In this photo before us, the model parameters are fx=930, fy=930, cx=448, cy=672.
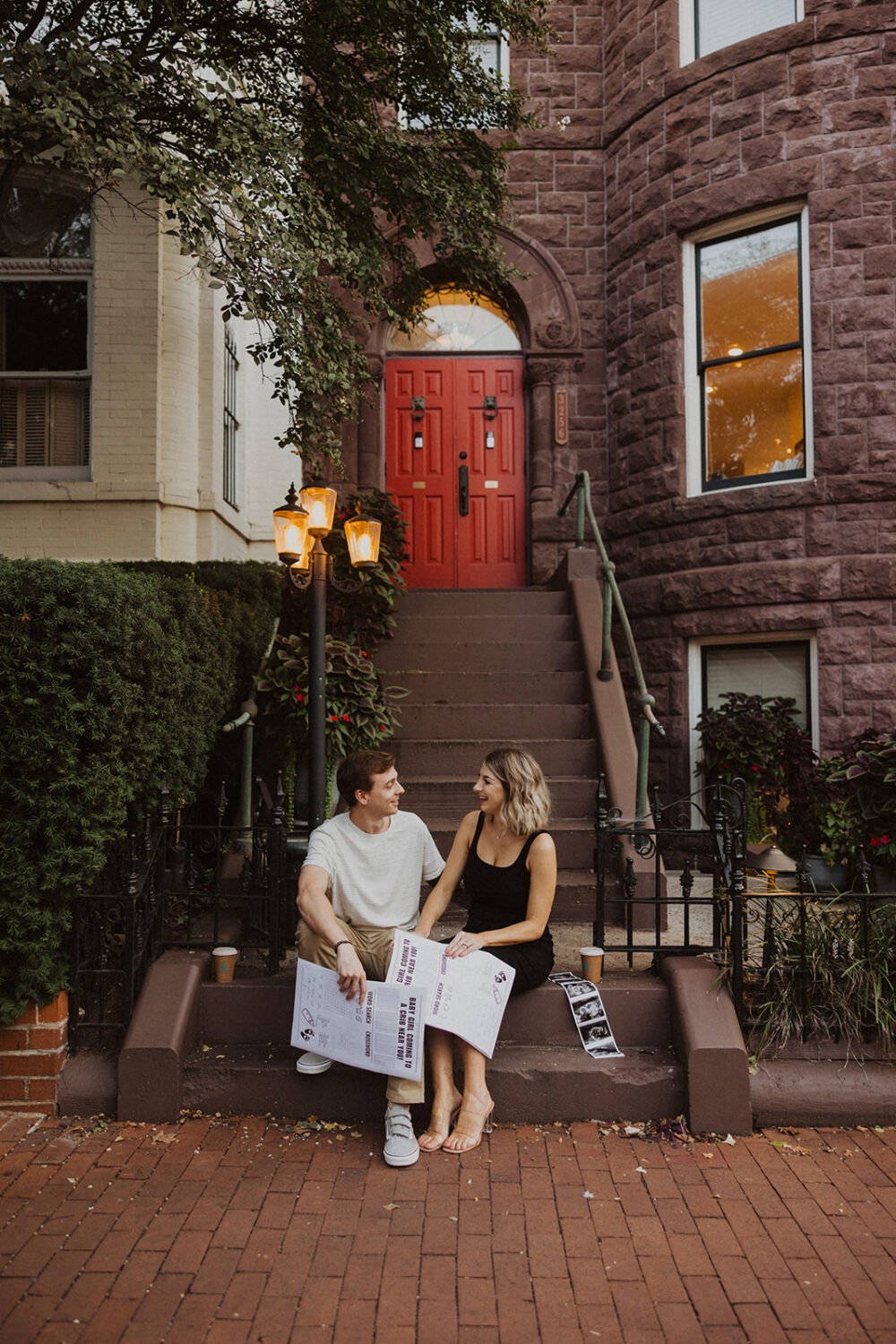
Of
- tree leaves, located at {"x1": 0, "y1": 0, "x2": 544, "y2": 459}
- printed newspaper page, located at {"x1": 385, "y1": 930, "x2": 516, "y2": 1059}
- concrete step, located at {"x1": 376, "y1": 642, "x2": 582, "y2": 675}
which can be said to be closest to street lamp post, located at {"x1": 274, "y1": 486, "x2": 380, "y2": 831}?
tree leaves, located at {"x1": 0, "y1": 0, "x2": 544, "y2": 459}

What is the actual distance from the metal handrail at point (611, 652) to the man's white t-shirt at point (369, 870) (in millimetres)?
1999

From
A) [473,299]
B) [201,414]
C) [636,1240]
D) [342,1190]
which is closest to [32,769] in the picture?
[342,1190]

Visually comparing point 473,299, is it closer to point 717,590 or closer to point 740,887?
point 717,590

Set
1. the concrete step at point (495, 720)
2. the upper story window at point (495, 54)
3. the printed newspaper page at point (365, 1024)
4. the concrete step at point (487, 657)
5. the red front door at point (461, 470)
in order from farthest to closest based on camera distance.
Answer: the red front door at point (461, 470) < the upper story window at point (495, 54) < the concrete step at point (487, 657) < the concrete step at point (495, 720) < the printed newspaper page at point (365, 1024)

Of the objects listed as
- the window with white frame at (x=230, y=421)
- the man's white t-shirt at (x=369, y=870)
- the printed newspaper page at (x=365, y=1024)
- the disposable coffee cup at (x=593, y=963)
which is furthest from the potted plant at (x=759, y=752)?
the window with white frame at (x=230, y=421)

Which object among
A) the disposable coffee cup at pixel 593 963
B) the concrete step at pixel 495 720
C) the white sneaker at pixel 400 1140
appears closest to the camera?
the white sneaker at pixel 400 1140

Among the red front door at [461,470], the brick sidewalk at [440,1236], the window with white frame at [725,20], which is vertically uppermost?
the window with white frame at [725,20]

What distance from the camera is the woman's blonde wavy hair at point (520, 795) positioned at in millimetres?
4012

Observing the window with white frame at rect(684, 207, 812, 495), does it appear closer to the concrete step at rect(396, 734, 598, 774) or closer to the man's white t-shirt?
the concrete step at rect(396, 734, 598, 774)

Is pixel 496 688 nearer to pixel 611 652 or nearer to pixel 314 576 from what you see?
pixel 611 652

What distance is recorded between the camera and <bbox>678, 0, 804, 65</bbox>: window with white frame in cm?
838

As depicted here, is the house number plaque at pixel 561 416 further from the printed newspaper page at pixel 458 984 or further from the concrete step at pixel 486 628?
the printed newspaper page at pixel 458 984

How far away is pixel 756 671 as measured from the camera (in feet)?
27.0

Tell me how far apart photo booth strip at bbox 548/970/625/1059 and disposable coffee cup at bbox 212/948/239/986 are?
152 cm
